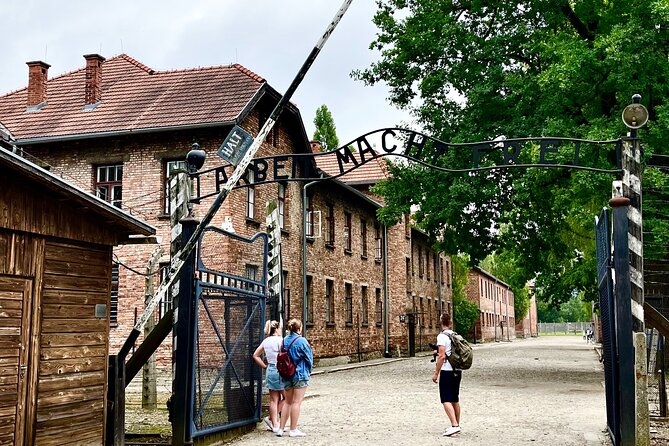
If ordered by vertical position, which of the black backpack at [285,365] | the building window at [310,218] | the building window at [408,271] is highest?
the building window at [310,218]

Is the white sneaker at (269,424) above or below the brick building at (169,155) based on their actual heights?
below

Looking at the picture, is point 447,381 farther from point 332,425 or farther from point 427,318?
point 427,318

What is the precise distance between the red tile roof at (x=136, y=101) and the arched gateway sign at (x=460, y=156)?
226 centimetres

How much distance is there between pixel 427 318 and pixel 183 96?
28.3 meters

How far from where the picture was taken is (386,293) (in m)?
39.9

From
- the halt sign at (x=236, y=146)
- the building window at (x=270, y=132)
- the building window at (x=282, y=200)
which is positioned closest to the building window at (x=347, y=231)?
the building window at (x=282, y=200)

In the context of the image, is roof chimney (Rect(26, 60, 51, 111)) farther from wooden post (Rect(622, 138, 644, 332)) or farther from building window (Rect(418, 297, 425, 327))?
building window (Rect(418, 297, 425, 327))

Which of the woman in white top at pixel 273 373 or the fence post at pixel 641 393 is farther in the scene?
the woman in white top at pixel 273 373

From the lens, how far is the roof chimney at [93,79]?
26469mm

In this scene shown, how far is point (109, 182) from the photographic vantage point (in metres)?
24.9

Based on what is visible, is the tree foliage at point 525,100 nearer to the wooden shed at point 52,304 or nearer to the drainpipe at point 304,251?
the drainpipe at point 304,251

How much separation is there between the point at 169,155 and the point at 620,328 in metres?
17.6

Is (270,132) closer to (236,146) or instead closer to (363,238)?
(363,238)

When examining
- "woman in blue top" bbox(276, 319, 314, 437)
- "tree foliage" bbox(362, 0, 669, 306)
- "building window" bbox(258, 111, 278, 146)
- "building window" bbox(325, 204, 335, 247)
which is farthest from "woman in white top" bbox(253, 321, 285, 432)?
"building window" bbox(325, 204, 335, 247)
